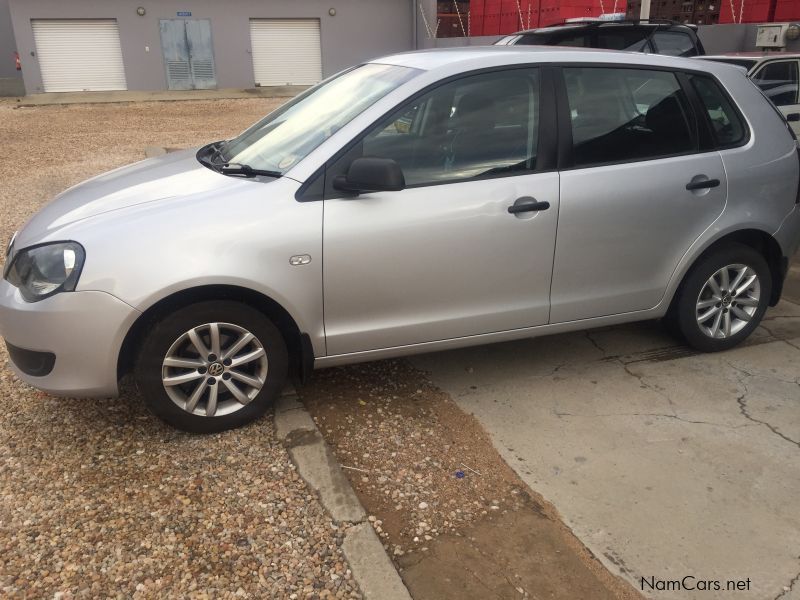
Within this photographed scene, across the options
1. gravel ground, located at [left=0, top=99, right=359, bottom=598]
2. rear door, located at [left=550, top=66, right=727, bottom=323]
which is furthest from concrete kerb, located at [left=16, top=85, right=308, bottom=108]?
rear door, located at [left=550, top=66, right=727, bottom=323]

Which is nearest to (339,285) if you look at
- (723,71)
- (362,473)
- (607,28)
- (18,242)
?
(362,473)

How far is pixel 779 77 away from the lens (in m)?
9.38

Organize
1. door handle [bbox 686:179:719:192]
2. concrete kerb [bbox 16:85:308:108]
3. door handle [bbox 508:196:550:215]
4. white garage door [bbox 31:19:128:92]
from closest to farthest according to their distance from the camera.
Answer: door handle [bbox 508:196:550:215], door handle [bbox 686:179:719:192], concrete kerb [bbox 16:85:308:108], white garage door [bbox 31:19:128:92]

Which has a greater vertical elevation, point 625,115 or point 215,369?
point 625,115

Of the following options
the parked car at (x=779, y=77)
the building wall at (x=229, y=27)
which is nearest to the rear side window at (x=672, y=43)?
the parked car at (x=779, y=77)

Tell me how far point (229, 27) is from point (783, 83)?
19.0 meters

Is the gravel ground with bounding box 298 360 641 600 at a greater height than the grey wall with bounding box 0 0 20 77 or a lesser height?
lesser

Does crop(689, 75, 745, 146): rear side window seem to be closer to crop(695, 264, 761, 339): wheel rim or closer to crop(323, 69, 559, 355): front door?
crop(695, 264, 761, 339): wheel rim

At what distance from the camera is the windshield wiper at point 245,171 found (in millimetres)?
3451

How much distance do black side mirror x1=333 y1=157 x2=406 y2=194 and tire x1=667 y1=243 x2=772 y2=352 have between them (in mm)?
2030

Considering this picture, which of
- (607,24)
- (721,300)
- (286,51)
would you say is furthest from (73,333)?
(286,51)

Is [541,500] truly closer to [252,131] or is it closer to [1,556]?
[1,556]

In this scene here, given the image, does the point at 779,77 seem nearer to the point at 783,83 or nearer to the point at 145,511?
the point at 783,83

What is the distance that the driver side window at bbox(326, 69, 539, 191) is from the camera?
3.46 metres
